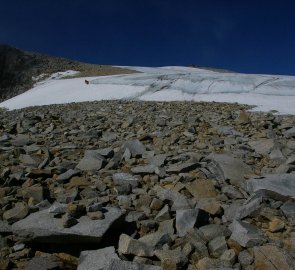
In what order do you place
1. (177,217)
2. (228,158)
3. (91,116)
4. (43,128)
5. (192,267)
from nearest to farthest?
(192,267) < (177,217) < (228,158) < (43,128) < (91,116)

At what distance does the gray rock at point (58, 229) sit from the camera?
4.20m

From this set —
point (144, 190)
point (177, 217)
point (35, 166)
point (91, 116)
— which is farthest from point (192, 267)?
point (91, 116)

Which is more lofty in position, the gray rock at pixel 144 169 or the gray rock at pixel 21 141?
the gray rock at pixel 21 141

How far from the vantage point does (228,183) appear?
6.14 meters

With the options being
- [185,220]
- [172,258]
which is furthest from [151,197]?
[172,258]

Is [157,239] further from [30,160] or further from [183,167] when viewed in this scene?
[30,160]

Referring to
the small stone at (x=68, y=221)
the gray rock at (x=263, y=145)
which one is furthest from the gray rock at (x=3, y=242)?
the gray rock at (x=263, y=145)

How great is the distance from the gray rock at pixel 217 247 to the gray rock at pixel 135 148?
11.7 ft

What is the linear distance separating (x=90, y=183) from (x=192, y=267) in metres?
2.74

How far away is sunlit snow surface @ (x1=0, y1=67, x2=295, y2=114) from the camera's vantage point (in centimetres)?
1653

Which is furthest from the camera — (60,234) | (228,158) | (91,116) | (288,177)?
(91,116)

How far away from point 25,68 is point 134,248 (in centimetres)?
3438

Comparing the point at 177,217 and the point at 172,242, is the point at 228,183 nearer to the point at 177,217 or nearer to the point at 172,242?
the point at 177,217

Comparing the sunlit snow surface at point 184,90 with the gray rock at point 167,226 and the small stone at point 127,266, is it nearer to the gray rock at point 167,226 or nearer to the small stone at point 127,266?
the gray rock at point 167,226
